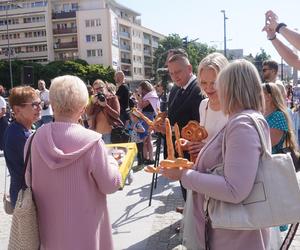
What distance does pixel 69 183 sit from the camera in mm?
2477

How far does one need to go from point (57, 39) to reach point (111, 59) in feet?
39.3

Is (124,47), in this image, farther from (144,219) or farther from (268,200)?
(268,200)

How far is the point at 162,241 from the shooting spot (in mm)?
4535

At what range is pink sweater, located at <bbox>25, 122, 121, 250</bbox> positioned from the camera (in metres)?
2.45

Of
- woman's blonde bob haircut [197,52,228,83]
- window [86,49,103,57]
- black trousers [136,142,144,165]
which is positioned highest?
window [86,49,103,57]

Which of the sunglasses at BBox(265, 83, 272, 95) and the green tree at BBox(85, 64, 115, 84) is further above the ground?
the green tree at BBox(85, 64, 115, 84)

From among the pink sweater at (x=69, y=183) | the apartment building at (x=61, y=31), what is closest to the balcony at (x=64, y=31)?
the apartment building at (x=61, y=31)

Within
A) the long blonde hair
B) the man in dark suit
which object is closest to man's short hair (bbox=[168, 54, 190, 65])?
the man in dark suit

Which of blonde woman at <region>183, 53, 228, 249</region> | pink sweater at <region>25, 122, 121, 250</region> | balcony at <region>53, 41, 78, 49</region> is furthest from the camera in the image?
balcony at <region>53, 41, 78, 49</region>

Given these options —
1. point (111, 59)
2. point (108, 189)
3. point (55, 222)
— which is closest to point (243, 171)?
point (108, 189)

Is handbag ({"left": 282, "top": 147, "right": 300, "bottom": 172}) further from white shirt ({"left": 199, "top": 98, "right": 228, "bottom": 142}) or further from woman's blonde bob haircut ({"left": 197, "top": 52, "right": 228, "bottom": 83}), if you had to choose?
woman's blonde bob haircut ({"left": 197, "top": 52, "right": 228, "bottom": 83})

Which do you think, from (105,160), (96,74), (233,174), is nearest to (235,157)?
(233,174)

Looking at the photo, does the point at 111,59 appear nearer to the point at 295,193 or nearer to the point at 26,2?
the point at 26,2

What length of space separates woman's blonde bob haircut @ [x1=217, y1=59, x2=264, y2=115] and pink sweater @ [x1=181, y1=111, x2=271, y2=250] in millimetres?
86
